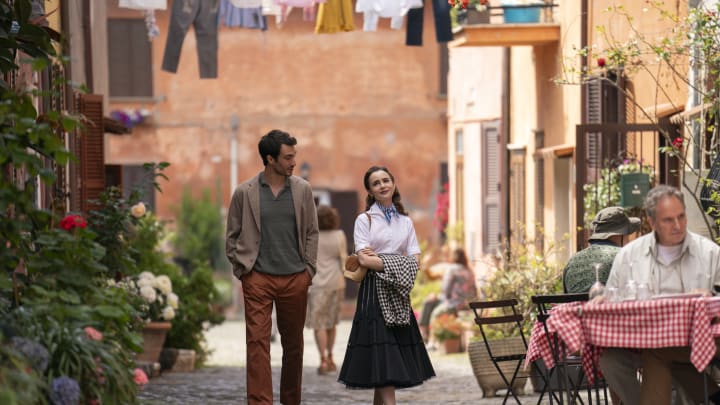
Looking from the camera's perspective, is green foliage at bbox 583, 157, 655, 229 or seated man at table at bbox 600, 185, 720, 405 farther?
green foliage at bbox 583, 157, 655, 229

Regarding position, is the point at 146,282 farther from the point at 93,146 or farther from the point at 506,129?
Result: the point at 506,129

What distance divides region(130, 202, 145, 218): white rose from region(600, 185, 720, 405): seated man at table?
6112mm

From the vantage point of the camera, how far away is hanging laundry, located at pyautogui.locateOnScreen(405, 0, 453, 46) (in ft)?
57.7

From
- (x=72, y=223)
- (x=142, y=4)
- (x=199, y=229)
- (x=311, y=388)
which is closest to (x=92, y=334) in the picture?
(x=72, y=223)

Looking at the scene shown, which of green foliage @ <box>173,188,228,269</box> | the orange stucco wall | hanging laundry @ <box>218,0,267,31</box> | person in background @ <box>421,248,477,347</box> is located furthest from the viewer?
the orange stucco wall

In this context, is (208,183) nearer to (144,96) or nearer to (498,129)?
(144,96)

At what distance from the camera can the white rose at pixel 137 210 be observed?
13254 mm

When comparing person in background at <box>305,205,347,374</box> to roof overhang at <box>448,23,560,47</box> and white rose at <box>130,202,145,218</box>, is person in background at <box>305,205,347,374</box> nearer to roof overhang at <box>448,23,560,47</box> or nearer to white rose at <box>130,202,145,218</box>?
white rose at <box>130,202,145,218</box>

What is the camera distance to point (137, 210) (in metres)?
13.3

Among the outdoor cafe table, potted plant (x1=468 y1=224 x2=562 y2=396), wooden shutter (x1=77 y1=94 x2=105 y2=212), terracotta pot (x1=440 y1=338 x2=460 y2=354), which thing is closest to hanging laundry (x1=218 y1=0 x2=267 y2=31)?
wooden shutter (x1=77 y1=94 x2=105 y2=212)

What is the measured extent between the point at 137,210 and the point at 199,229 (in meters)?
18.4

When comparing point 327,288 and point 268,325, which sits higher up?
point 268,325

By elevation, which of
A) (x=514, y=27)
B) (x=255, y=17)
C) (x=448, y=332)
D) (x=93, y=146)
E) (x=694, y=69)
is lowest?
(x=448, y=332)

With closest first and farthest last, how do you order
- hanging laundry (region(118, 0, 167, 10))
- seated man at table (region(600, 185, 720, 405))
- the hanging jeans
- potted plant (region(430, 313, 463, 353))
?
seated man at table (region(600, 185, 720, 405))
hanging laundry (region(118, 0, 167, 10))
the hanging jeans
potted plant (region(430, 313, 463, 353))
